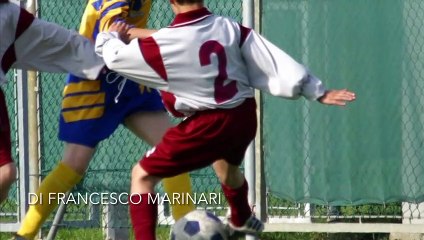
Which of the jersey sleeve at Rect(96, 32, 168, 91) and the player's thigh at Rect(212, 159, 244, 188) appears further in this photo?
the player's thigh at Rect(212, 159, 244, 188)

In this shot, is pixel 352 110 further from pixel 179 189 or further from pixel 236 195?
pixel 236 195

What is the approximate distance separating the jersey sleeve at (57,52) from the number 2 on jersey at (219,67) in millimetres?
833

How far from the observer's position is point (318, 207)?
8539 mm

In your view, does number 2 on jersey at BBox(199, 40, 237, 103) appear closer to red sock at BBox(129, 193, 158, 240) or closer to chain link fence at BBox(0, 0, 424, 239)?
red sock at BBox(129, 193, 158, 240)

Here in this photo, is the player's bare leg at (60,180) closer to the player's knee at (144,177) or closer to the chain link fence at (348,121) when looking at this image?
the player's knee at (144,177)

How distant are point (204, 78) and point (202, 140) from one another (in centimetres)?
30

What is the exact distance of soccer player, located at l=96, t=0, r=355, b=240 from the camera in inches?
243

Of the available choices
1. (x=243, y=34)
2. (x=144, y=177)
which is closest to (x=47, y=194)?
(x=144, y=177)

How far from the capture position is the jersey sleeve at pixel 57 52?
6.63 meters

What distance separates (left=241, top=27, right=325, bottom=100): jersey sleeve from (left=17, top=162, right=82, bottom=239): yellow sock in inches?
51.7

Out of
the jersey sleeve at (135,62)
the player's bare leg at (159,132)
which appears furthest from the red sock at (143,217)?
the player's bare leg at (159,132)

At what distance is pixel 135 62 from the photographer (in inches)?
246

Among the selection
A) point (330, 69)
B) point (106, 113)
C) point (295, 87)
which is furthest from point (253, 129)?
point (330, 69)

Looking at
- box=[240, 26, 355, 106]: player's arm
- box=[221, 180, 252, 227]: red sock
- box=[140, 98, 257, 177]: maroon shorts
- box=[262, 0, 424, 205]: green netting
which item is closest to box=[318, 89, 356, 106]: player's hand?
box=[240, 26, 355, 106]: player's arm
